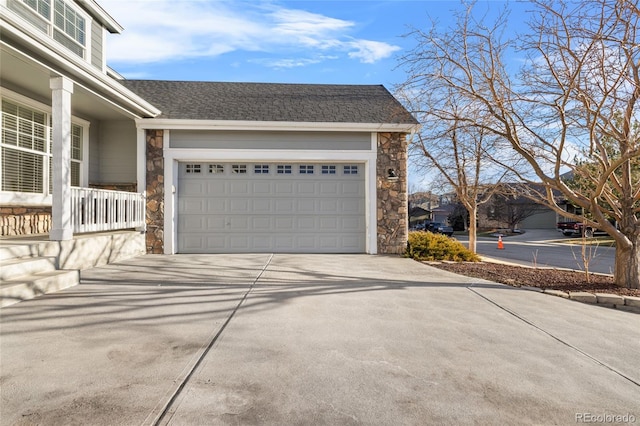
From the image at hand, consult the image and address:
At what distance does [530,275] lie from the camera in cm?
778

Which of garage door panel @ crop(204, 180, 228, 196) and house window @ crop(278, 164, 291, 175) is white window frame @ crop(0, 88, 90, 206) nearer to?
garage door panel @ crop(204, 180, 228, 196)

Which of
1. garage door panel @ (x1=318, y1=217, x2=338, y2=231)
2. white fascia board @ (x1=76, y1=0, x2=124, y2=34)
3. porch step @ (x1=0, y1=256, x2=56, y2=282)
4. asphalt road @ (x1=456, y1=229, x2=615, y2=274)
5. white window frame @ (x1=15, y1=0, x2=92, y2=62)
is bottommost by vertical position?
asphalt road @ (x1=456, y1=229, x2=615, y2=274)

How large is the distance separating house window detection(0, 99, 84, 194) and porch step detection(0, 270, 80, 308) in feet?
11.2

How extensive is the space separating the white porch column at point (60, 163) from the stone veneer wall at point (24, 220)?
95.7 inches

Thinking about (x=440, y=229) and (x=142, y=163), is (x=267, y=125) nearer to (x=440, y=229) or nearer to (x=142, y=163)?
(x=142, y=163)

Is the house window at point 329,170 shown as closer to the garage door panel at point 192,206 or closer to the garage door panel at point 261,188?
the garage door panel at point 261,188

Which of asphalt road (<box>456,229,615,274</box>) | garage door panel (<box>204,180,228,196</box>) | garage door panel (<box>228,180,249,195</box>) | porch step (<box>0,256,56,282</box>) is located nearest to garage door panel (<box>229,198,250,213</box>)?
garage door panel (<box>228,180,249,195</box>)

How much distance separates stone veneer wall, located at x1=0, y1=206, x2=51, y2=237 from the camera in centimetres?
808

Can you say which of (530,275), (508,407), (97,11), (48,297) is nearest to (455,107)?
(530,275)

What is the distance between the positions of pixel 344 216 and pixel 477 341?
675 cm

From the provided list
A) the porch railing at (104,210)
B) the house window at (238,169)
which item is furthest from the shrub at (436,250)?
the porch railing at (104,210)

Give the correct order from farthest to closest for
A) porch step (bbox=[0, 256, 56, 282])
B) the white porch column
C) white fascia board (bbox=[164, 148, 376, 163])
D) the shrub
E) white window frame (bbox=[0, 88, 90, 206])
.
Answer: white fascia board (bbox=[164, 148, 376, 163]) < the shrub < white window frame (bbox=[0, 88, 90, 206]) < the white porch column < porch step (bbox=[0, 256, 56, 282])

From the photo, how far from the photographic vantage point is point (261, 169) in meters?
10.2

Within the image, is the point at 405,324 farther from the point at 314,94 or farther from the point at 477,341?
the point at 314,94
